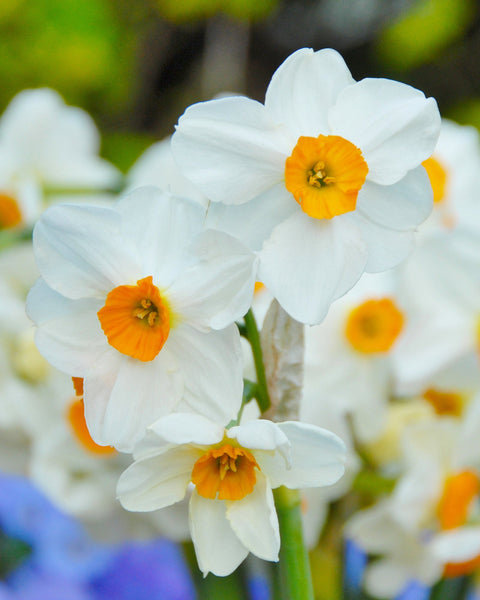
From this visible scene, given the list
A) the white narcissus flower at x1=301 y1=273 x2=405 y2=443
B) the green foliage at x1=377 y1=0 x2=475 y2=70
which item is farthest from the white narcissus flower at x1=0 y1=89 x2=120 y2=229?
the green foliage at x1=377 y1=0 x2=475 y2=70

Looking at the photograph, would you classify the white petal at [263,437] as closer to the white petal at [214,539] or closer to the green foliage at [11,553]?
the white petal at [214,539]

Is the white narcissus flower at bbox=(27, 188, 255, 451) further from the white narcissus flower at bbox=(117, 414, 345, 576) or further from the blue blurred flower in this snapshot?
the blue blurred flower

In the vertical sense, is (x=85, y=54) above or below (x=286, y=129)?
below

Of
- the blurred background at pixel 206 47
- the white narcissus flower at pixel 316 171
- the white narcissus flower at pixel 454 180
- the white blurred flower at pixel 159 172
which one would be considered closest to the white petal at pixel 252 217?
the white narcissus flower at pixel 316 171

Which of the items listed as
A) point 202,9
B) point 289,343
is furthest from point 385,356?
point 202,9

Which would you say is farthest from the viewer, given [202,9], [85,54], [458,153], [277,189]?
[202,9]

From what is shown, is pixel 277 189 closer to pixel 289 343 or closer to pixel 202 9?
pixel 289 343

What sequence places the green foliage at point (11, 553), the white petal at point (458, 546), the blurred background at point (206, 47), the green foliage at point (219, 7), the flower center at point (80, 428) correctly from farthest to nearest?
the green foliage at point (219, 7), the blurred background at point (206, 47), the green foliage at point (11, 553), the flower center at point (80, 428), the white petal at point (458, 546)
